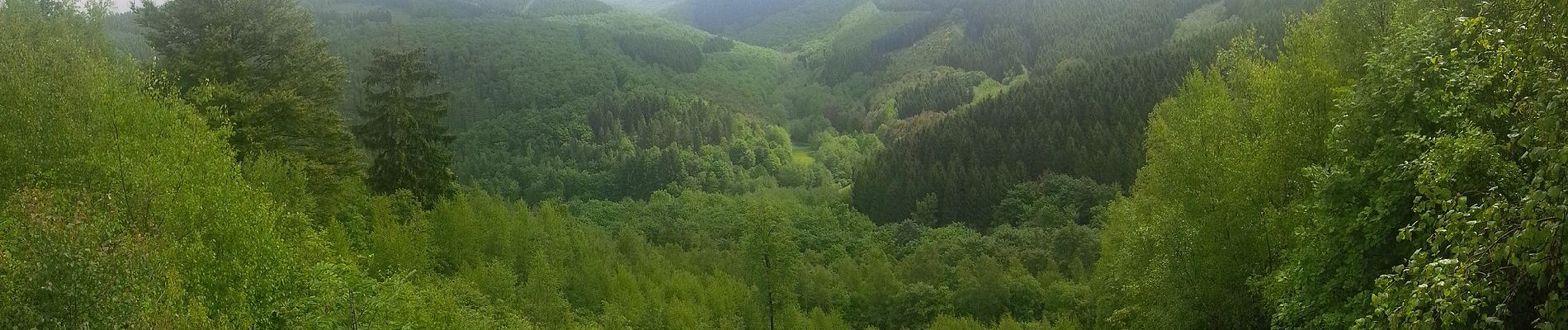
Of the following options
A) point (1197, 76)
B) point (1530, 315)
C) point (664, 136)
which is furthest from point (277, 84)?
point (664, 136)

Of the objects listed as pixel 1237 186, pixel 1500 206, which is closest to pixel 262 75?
pixel 1237 186

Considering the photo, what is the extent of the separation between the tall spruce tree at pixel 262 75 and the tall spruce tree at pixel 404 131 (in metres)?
3.13

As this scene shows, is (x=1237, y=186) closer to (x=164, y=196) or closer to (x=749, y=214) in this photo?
(x=164, y=196)

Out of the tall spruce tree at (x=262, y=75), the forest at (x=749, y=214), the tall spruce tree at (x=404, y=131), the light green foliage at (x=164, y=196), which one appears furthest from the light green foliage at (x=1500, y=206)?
the tall spruce tree at (x=404, y=131)

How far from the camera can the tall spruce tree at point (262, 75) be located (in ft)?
91.3

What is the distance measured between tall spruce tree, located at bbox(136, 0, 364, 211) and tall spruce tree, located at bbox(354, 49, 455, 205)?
3128 mm

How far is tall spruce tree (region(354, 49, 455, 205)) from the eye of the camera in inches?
1470

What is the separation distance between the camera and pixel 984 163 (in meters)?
116

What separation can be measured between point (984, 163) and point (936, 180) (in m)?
9.28

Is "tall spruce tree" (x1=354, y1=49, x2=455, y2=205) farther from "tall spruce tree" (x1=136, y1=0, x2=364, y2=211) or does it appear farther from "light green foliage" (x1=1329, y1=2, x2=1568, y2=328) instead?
"light green foliage" (x1=1329, y1=2, x2=1568, y2=328)

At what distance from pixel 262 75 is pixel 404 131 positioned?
6.86 metres

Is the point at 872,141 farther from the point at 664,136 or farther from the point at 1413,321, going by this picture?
the point at 1413,321

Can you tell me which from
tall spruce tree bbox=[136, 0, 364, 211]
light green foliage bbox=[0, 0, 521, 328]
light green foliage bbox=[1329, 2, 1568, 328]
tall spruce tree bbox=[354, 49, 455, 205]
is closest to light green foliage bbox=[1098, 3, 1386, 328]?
light green foliage bbox=[1329, 2, 1568, 328]

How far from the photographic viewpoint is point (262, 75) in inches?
1218
